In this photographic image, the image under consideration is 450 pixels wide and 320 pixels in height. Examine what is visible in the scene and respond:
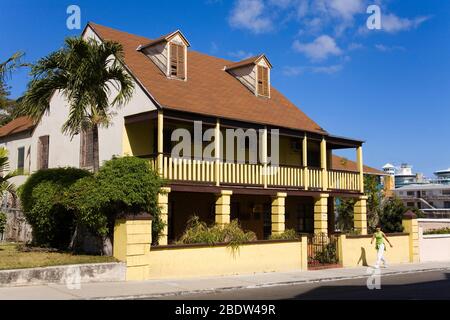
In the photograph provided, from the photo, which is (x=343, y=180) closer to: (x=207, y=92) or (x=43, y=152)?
(x=207, y=92)

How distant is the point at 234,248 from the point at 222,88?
9.50 m

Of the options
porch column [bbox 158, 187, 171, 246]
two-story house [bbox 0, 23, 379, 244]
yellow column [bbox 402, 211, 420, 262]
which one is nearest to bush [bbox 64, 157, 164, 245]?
porch column [bbox 158, 187, 171, 246]

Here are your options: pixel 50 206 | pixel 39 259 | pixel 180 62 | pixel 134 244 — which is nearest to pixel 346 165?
pixel 180 62

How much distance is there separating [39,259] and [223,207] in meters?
7.14

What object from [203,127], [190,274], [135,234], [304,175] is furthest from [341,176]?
[135,234]

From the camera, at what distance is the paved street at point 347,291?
1342cm

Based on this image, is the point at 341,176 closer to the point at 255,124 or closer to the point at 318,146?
the point at 318,146

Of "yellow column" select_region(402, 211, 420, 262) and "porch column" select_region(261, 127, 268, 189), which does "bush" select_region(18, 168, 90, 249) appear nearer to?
"porch column" select_region(261, 127, 268, 189)

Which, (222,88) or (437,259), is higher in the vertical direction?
(222,88)

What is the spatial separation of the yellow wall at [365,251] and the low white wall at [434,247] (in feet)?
4.39

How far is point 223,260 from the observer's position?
1739cm

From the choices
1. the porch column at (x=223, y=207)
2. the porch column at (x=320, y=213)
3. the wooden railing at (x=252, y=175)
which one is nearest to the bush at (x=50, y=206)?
the wooden railing at (x=252, y=175)

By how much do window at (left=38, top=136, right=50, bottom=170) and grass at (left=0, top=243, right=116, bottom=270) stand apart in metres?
8.67

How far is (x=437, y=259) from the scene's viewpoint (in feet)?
86.4
